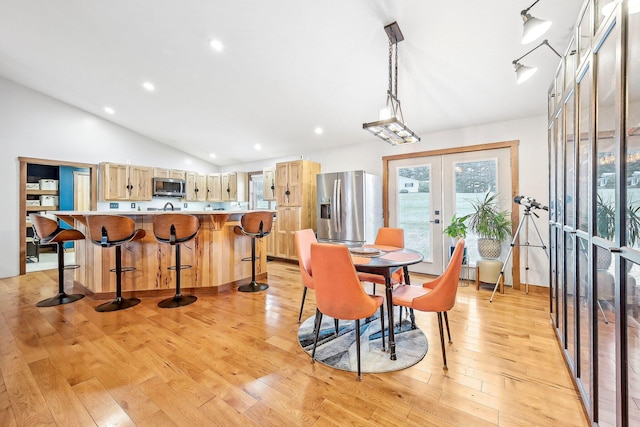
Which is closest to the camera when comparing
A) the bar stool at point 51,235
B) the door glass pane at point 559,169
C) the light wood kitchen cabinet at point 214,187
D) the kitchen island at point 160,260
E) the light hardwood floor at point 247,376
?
the light hardwood floor at point 247,376

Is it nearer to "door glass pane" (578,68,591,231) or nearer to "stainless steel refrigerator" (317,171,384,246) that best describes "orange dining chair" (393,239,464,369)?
"door glass pane" (578,68,591,231)

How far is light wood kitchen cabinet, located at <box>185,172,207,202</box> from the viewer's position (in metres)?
6.74

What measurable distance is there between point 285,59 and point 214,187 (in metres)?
4.78

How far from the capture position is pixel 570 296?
194 cm

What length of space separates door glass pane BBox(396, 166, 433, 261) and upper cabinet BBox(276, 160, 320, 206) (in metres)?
1.75

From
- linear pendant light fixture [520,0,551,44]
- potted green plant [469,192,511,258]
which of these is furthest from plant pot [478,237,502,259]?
linear pendant light fixture [520,0,551,44]

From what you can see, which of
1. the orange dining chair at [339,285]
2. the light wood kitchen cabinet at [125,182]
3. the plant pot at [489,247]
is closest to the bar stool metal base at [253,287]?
the orange dining chair at [339,285]

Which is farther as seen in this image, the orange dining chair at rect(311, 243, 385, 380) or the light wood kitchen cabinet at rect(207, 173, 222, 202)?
the light wood kitchen cabinet at rect(207, 173, 222, 202)

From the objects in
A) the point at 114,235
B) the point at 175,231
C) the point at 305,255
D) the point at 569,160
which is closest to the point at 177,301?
the point at 175,231

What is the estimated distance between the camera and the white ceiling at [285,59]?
2.35 m

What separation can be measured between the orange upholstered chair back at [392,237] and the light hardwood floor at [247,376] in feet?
2.61

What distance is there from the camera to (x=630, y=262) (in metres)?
1.01

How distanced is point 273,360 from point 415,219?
335 centimetres

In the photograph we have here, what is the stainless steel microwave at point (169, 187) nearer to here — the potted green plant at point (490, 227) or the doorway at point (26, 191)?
the doorway at point (26, 191)
